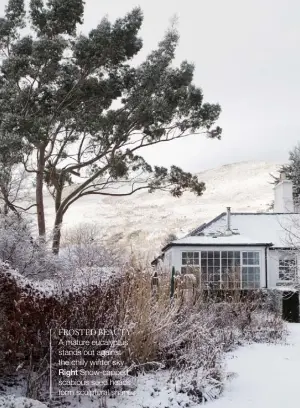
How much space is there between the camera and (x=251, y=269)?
20.8 m

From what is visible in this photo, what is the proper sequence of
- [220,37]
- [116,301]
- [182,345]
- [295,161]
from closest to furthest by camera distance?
[116,301], [182,345], [220,37], [295,161]

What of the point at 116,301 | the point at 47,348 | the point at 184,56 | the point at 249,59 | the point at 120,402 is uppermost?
the point at 184,56

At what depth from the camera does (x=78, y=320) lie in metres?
5.75

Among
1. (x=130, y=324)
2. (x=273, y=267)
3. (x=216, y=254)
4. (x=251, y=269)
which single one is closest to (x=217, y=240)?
(x=216, y=254)

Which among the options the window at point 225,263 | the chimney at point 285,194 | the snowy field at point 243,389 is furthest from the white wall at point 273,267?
the snowy field at point 243,389

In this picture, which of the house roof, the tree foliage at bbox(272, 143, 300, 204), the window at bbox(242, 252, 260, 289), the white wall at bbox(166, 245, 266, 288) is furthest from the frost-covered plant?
the tree foliage at bbox(272, 143, 300, 204)

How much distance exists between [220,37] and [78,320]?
8.13 metres

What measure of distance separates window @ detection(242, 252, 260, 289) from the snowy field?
476 inches

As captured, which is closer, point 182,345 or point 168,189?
point 182,345

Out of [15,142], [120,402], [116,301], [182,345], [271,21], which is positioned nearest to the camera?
[120,402]

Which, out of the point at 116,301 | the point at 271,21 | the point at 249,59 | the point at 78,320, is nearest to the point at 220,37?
the point at 249,59

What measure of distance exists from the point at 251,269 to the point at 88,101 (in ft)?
29.0

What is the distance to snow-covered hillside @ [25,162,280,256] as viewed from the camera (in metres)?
49.1

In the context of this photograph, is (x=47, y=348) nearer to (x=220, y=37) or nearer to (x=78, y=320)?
(x=78, y=320)
